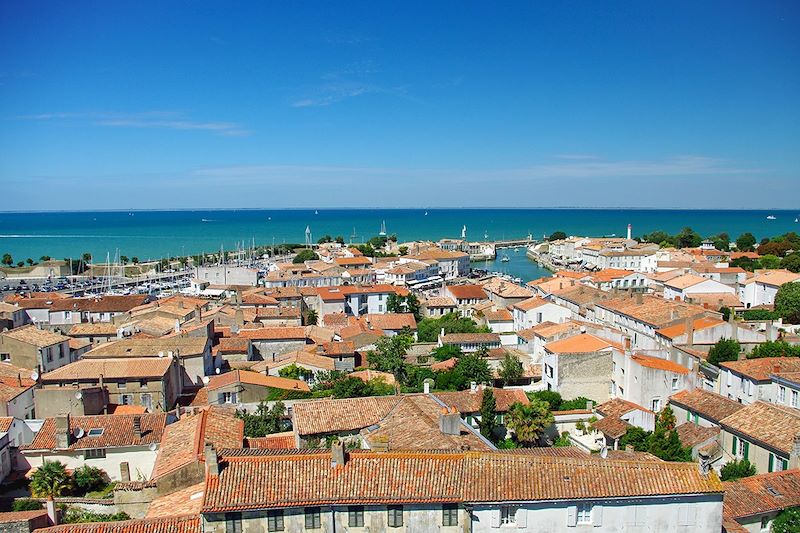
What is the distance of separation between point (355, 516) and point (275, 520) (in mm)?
1858

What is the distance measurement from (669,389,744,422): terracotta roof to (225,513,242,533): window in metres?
19.9

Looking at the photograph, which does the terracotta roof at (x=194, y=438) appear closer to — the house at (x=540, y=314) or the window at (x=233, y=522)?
the window at (x=233, y=522)

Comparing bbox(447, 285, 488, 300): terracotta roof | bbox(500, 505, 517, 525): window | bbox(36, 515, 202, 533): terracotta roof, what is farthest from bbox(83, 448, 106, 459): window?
bbox(447, 285, 488, 300): terracotta roof

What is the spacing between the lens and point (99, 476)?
23.1 metres

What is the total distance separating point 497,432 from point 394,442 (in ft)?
30.7

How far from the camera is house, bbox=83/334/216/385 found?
35.1 meters

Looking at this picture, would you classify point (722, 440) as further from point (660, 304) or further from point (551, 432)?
point (660, 304)

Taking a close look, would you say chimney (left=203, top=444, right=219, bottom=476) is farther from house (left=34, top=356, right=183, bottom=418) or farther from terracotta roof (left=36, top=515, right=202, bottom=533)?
house (left=34, top=356, right=183, bottom=418)

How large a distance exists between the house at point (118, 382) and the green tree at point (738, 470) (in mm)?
24348

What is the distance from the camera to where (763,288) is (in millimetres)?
57406

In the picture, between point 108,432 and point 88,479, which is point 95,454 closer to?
point 108,432

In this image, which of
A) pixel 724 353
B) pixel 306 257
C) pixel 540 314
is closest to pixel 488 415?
pixel 724 353

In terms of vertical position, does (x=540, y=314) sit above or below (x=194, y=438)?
below

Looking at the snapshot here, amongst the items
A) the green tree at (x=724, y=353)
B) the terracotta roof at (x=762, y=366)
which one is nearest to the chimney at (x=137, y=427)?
the terracotta roof at (x=762, y=366)
